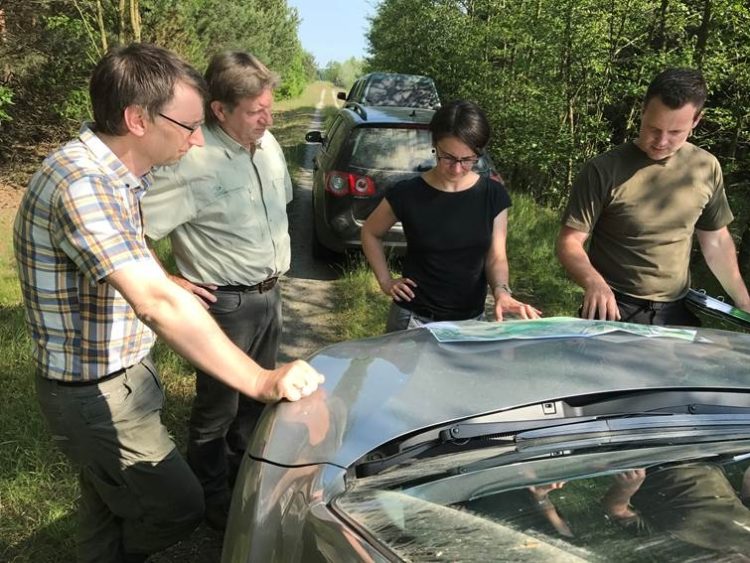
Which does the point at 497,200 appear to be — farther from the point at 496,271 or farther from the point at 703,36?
the point at 703,36

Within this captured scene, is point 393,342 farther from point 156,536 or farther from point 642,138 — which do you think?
point 642,138

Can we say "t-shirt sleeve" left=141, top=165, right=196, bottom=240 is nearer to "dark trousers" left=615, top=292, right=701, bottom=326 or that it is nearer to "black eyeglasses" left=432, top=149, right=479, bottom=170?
"black eyeglasses" left=432, top=149, right=479, bottom=170

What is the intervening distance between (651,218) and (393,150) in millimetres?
3569

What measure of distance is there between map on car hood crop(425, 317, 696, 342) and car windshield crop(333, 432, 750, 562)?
0.50 metres

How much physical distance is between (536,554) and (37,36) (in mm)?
10600

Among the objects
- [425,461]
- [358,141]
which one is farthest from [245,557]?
[358,141]

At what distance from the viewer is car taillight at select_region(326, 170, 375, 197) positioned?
5859mm

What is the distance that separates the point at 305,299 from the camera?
565 cm

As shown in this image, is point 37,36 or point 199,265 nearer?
point 199,265

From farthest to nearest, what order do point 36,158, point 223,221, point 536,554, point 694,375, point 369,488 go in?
point 36,158 < point 223,221 < point 694,375 < point 369,488 < point 536,554

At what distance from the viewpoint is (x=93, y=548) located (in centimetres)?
206

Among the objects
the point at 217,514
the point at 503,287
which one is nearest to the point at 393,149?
the point at 503,287

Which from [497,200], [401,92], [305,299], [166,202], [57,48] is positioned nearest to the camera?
[166,202]

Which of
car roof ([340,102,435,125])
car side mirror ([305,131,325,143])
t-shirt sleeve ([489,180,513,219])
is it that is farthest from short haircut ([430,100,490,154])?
car side mirror ([305,131,325,143])
